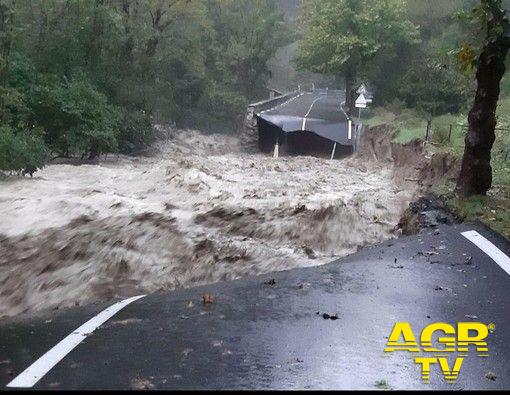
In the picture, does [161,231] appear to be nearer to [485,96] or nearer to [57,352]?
[57,352]

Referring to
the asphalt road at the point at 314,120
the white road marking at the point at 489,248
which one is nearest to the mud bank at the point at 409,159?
the asphalt road at the point at 314,120

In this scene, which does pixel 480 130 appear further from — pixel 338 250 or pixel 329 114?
pixel 329 114

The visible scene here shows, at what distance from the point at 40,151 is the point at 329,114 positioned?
1159 inches

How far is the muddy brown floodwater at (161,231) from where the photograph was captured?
8.66m

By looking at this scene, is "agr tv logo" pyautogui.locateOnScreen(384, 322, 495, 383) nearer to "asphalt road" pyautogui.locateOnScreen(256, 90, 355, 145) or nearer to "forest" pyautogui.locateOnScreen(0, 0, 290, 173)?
"forest" pyautogui.locateOnScreen(0, 0, 290, 173)

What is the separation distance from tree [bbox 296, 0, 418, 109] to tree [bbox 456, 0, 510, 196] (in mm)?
27299

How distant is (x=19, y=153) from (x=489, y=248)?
1312cm

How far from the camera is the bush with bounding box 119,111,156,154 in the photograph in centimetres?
3142

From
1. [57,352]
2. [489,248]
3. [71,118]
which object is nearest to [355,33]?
[71,118]

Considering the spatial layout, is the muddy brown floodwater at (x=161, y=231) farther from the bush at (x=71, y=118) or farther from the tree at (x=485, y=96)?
the bush at (x=71, y=118)

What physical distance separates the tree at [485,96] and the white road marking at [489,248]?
2459 mm

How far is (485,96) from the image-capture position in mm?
11523

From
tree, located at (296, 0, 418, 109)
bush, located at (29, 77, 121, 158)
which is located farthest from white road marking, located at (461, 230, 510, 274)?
tree, located at (296, 0, 418, 109)

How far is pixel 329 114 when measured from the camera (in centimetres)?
4572
